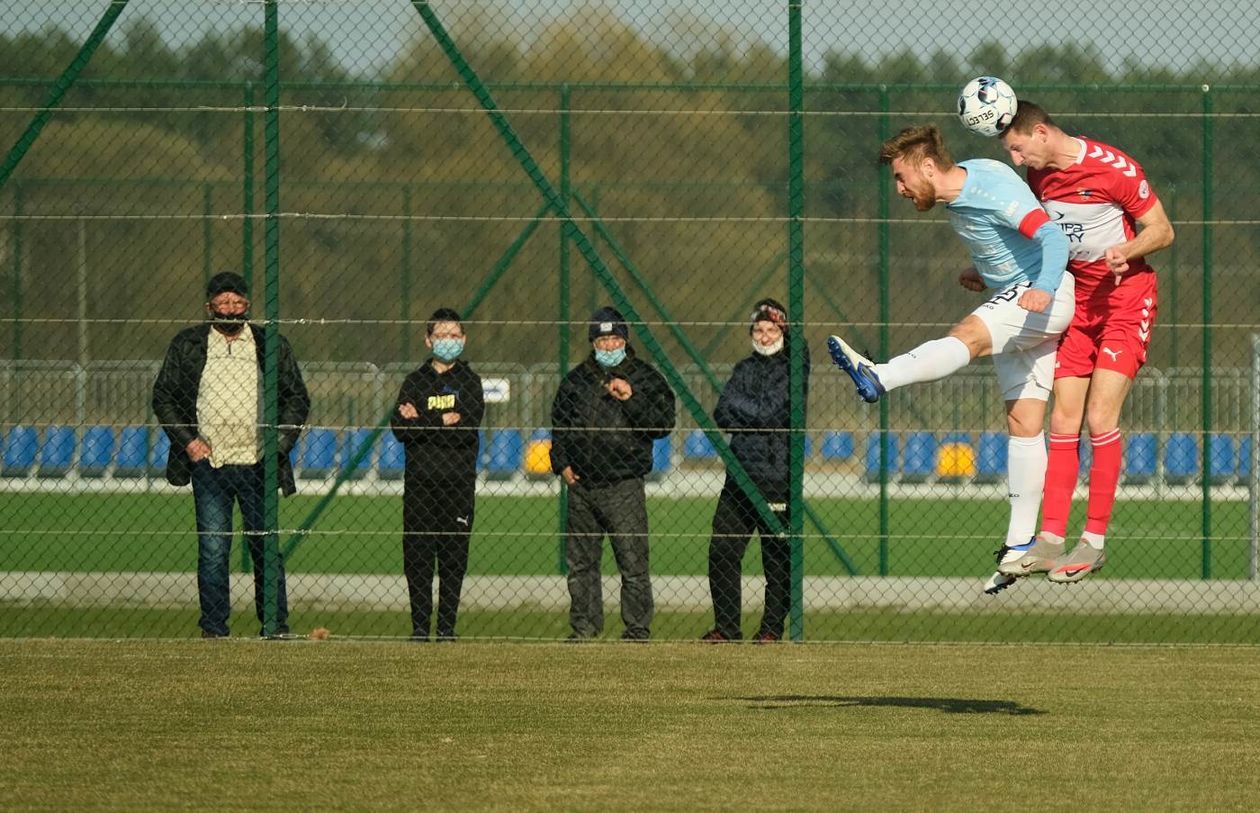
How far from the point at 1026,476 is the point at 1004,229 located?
3.88ft

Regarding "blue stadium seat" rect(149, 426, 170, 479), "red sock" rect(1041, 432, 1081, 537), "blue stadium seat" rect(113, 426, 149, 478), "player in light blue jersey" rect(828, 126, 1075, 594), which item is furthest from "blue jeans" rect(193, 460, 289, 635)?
"blue stadium seat" rect(149, 426, 170, 479)

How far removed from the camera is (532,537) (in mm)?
19297

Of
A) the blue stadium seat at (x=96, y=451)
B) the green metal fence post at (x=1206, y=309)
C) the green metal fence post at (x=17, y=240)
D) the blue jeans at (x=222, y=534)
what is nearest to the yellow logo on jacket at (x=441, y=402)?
the blue jeans at (x=222, y=534)

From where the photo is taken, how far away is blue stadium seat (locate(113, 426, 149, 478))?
19109 mm

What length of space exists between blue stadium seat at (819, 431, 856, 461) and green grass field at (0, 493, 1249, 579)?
1.77 feet

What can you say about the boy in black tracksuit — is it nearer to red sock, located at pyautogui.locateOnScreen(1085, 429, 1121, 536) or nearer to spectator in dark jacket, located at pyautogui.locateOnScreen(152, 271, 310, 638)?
spectator in dark jacket, located at pyautogui.locateOnScreen(152, 271, 310, 638)

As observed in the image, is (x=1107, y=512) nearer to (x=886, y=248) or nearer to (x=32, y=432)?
(x=886, y=248)

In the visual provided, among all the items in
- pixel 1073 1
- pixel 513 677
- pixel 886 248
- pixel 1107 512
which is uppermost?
pixel 1073 1

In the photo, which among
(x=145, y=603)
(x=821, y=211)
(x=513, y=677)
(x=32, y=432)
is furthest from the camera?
(x=32, y=432)

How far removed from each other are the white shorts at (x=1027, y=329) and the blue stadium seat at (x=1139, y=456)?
36.4 feet

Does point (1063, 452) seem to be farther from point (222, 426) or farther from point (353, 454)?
point (353, 454)

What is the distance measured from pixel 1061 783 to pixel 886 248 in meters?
7.31

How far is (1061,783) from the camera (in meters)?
6.99

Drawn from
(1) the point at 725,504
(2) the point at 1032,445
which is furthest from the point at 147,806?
(1) the point at 725,504
